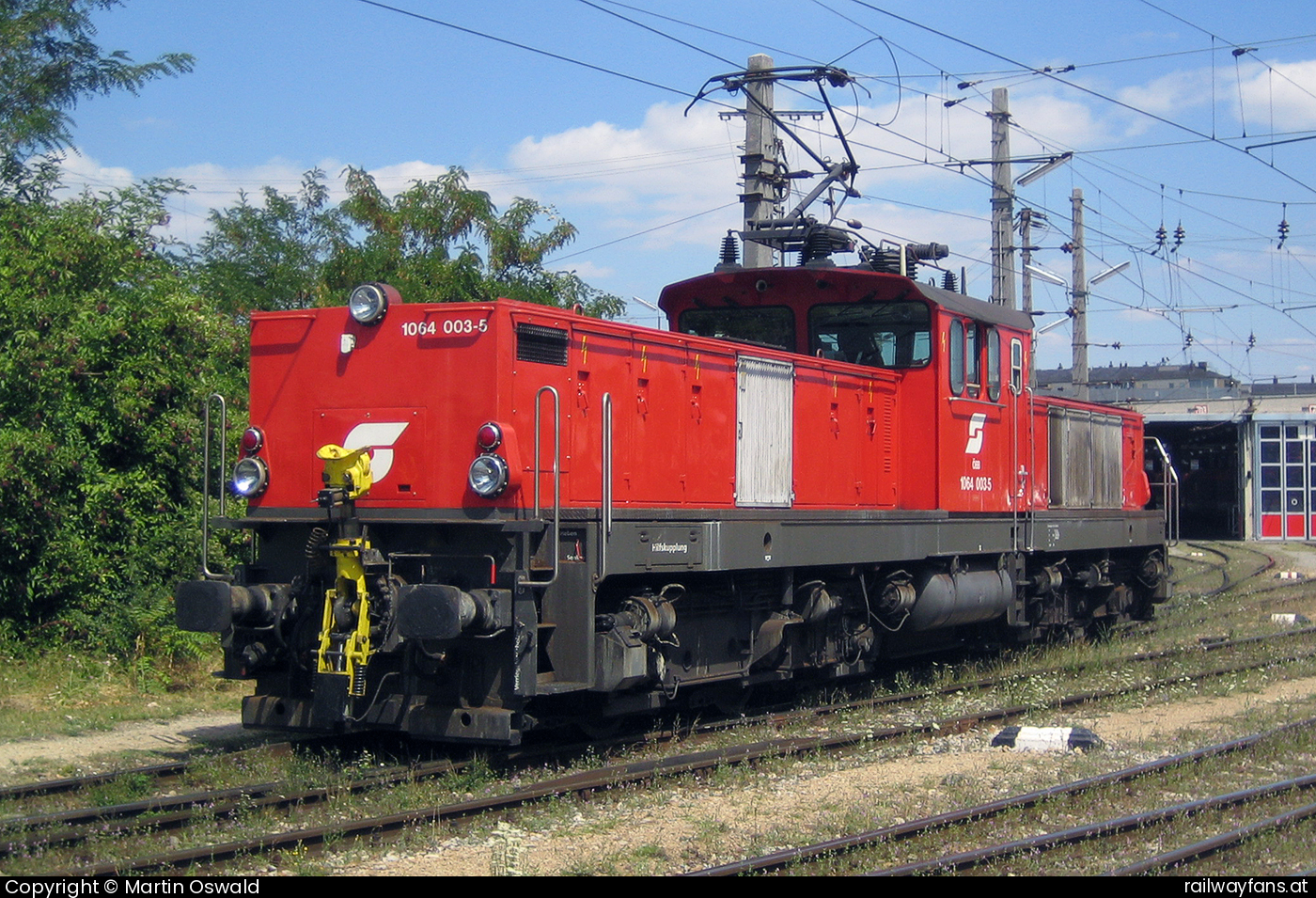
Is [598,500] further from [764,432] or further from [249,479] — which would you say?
[249,479]

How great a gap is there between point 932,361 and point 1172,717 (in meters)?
3.86

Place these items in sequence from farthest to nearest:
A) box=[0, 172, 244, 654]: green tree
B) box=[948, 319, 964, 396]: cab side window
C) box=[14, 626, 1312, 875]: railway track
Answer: box=[948, 319, 964, 396]: cab side window < box=[0, 172, 244, 654]: green tree < box=[14, 626, 1312, 875]: railway track

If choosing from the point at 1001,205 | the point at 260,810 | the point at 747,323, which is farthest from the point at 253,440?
the point at 1001,205

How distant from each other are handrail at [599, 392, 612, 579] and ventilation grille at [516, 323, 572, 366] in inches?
19.7

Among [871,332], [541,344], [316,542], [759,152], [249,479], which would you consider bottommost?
[316,542]

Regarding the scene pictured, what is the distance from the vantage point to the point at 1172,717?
436 inches

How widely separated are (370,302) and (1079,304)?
2352 cm

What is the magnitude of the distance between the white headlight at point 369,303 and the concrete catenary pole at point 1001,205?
49.6ft

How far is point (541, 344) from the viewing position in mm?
8273

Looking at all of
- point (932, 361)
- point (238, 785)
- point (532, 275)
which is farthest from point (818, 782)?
point (532, 275)

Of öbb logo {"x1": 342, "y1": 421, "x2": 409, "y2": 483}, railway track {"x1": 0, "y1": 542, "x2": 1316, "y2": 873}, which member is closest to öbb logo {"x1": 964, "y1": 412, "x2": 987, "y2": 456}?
railway track {"x1": 0, "y1": 542, "x2": 1316, "y2": 873}

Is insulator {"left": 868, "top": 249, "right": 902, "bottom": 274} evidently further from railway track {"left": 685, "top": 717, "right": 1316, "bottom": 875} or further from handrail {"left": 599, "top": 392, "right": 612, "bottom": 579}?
railway track {"left": 685, "top": 717, "right": 1316, "bottom": 875}

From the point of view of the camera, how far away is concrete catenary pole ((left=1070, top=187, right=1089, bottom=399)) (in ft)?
92.0
